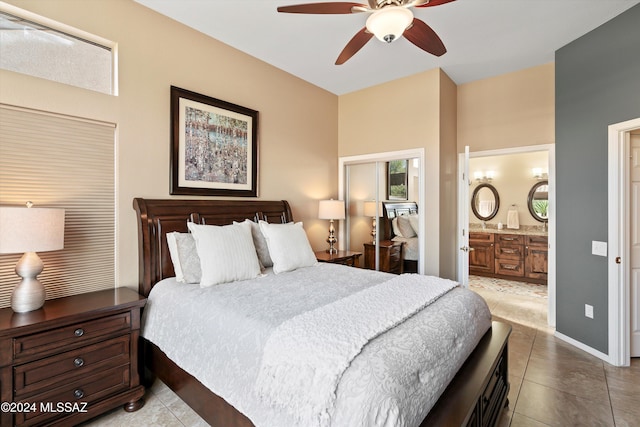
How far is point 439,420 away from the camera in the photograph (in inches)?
50.1

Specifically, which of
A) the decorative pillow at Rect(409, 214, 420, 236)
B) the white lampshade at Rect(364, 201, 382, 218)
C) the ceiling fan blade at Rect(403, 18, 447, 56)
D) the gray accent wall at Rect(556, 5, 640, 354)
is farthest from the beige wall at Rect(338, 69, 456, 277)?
the ceiling fan blade at Rect(403, 18, 447, 56)

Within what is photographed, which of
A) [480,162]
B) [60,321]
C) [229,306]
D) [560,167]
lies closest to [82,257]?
[60,321]

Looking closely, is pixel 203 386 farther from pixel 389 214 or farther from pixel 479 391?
pixel 389 214

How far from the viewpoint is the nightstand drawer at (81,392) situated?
1.72 meters

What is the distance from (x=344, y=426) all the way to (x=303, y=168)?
11.0ft

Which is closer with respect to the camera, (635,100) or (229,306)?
(229,306)

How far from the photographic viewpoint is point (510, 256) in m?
5.72

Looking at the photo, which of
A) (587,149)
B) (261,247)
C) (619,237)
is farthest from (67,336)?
(587,149)

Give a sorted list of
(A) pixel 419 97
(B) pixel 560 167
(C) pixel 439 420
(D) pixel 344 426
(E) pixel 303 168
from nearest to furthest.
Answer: (D) pixel 344 426, (C) pixel 439 420, (B) pixel 560 167, (A) pixel 419 97, (E) pixel 303 168

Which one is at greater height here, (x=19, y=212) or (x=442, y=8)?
(x=442, y=8)

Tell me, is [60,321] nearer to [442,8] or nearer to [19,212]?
[19,212]

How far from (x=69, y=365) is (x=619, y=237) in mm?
4390

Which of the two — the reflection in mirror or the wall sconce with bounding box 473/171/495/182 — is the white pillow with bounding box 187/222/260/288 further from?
the wall sconce with bounding box 473/171/495/182

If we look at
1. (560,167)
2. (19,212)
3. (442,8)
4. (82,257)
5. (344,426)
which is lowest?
(344,426)
